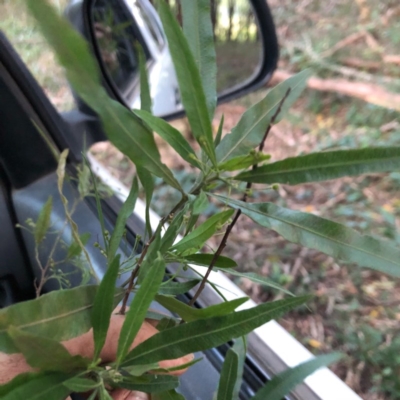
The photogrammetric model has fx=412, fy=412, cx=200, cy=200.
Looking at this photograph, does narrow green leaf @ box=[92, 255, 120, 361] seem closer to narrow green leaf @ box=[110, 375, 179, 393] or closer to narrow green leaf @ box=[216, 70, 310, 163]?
narrow green leaf @ box=[110, 375, 179, 393]

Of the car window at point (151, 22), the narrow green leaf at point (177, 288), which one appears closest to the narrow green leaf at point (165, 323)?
the narrow green leaf at point (177, 288)

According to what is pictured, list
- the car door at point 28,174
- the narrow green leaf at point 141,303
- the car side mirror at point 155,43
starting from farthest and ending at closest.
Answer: the car side mirror at point 155,43 < the car door at point 28,174 < the narrow green leaf at point 141,303

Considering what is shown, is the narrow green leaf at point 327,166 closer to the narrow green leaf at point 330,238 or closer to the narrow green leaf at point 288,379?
the narrow green leaf at point 330,238

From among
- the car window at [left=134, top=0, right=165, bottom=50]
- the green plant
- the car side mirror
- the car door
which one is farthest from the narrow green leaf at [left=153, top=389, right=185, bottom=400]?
the car window at [left=134, top=0, right=165, bottom=50]

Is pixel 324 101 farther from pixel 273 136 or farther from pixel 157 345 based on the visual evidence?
pixel 157 345

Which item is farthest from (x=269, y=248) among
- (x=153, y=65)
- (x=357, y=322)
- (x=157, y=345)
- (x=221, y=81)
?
(x=157, y=345)
